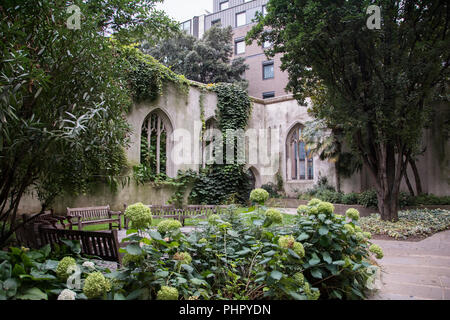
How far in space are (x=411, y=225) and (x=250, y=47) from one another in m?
22.6

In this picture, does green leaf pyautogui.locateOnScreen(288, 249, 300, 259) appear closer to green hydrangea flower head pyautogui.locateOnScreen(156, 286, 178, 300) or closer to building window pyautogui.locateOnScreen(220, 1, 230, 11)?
green hydrangea flower head pyautogui.locateOnScreen(156, 286, 178, 300)

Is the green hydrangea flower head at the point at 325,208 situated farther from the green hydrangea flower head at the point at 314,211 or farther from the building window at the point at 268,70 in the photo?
the building window at the point at 268,70

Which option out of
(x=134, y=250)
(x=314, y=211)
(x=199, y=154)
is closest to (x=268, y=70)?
(x=199, y=154)

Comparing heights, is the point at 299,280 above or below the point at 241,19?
below

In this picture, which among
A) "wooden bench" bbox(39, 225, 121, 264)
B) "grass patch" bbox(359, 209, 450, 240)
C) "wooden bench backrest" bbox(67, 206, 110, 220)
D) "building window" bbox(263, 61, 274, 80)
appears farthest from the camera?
"building window" bbox(263, 61, 274, 80)

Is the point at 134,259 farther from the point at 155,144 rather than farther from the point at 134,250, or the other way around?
the point at 155,144

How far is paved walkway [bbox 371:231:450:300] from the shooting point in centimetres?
301

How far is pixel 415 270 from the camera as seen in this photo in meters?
4.05

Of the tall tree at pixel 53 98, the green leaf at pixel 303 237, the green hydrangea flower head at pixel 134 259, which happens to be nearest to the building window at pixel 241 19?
the tall tree at pixel 53 98

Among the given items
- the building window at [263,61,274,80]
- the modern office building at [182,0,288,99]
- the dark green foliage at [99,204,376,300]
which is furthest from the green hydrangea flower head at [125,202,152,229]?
the building window at [263,61,274,80]

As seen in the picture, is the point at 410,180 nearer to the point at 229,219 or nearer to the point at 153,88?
the point at 153,88

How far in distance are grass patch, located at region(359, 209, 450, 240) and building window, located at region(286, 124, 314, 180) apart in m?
6.37

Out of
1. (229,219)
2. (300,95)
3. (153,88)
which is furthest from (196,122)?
(229,219)

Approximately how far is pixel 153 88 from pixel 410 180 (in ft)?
35.3
